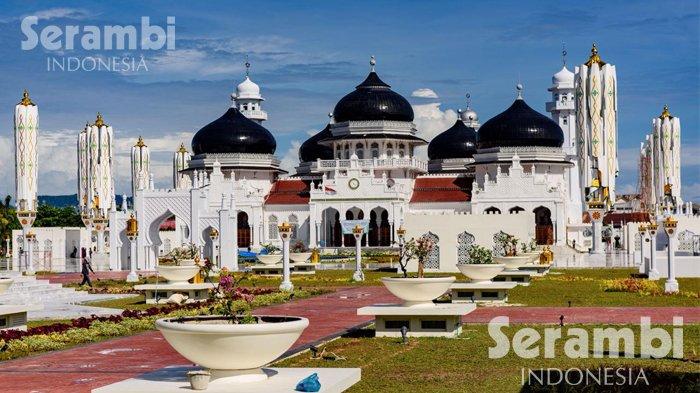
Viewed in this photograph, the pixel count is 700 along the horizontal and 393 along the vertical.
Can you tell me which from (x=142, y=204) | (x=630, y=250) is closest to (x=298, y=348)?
(x=142, y=204)

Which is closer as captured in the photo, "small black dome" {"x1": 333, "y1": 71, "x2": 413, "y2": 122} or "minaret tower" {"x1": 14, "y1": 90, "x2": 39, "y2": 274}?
"minaret tower" {"x1": 14, "y1": 90, "x2": 39, "y2": 274}

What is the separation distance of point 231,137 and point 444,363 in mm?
65674

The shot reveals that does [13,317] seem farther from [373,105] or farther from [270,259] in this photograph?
[373,105]

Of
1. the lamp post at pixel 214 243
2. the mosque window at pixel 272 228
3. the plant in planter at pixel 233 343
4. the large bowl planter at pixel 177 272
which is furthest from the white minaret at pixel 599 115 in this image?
the plant in planter at pixel 233 343

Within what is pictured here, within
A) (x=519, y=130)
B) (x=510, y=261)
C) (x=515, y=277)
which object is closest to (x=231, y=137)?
(x=519, y=130)

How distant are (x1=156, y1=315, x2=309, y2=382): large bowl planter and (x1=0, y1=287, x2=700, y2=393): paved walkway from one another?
300 cm

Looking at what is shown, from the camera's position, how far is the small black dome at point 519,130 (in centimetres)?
7319

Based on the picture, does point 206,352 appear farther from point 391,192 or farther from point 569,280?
point 391,192

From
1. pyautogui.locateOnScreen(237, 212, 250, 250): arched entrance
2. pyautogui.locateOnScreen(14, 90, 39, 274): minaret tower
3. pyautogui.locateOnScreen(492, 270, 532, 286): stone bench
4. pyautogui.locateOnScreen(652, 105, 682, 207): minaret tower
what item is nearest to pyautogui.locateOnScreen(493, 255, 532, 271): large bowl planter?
pyautogui.locateOnScreen(492, 270, 532, 286): stone bench

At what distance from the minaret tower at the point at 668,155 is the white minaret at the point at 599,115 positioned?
8.34 meters

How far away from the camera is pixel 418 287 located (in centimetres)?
1747

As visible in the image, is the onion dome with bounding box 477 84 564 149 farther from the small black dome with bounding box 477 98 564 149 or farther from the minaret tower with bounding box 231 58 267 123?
the minaret tower with bounding box 231 58 267 123

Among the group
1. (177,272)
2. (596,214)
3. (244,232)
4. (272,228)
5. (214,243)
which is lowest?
(177,272)

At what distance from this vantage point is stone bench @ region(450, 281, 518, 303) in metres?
25.3
